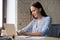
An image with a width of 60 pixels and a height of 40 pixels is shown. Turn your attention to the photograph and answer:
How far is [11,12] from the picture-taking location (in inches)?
129

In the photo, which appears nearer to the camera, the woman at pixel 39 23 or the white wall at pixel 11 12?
the woman at pixel 39 23

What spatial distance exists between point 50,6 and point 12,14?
2.81 feet

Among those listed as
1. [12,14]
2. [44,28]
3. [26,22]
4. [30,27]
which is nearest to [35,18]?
[30,27]

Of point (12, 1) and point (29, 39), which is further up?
point (12, 1)

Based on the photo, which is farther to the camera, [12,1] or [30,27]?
[12,1]

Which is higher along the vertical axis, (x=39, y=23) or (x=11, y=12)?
(x=11, y=12)

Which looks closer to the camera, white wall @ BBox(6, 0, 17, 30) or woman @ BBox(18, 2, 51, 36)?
woman @ BBox(18, 2, 51, 36)

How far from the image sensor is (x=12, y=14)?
10.7 feet

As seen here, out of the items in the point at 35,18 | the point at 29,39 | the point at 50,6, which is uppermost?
the point at 50,6

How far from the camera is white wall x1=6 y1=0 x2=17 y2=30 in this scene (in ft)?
10.5

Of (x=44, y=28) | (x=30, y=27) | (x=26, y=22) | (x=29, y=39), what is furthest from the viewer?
(x=26, y=22)

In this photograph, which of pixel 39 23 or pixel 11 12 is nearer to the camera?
pixel 39 23

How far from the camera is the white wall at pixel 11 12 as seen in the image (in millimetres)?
3188

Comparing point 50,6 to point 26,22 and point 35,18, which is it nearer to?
point 26,22
